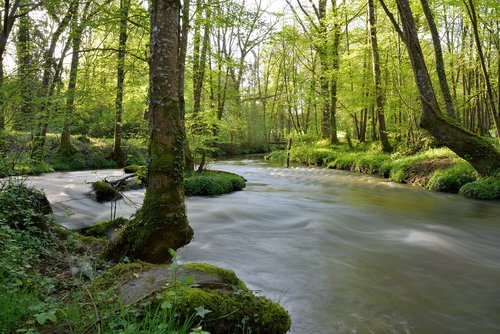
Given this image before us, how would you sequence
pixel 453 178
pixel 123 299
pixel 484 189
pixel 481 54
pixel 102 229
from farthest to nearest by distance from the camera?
pixel 453 178 → pixel 484 189 → pixel 481 54 → pixel 102 229 → pixel 123 299

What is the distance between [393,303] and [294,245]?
2620mm

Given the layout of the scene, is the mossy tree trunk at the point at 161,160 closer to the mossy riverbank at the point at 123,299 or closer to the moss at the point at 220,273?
the mossy riverbank at the point at 123,299

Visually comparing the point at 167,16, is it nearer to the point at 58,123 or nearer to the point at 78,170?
the point at 58,123

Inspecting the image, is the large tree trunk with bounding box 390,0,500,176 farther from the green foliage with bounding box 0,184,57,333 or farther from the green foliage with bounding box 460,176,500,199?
the green foliage with bounding box 0,184,57,333

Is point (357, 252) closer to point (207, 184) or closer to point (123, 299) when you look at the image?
point (123, 299)

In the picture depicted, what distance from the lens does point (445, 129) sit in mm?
11414

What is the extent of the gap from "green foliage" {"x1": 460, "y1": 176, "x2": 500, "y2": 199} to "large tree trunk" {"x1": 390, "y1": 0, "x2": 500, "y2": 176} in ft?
1.16

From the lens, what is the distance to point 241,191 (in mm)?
13406

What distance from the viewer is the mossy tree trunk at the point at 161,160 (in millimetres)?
4863

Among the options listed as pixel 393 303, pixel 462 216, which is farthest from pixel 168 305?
pixel 462 216

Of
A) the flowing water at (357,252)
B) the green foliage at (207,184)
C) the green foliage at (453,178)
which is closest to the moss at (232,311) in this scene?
the flowing water at (357,252)

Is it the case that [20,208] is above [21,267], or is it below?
above

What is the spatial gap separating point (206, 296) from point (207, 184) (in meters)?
9.00

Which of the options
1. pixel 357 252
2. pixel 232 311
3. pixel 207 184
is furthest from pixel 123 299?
pixel 207 184
